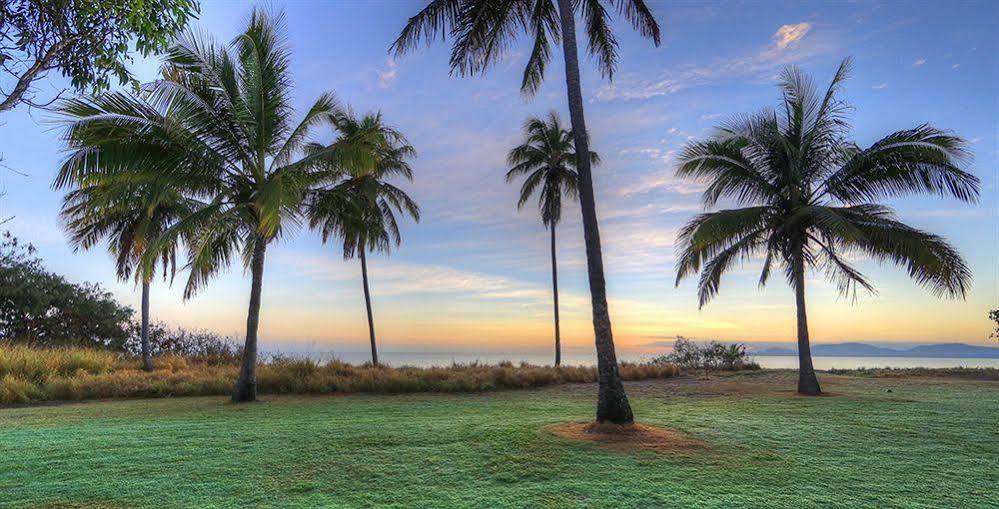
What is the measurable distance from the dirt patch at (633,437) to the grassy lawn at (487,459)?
0.25 m

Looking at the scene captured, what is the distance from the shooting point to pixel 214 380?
15289mm

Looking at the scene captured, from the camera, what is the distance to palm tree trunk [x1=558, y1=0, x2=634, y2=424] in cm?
794

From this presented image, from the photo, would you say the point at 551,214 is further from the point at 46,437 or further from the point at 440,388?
the point at 46,437

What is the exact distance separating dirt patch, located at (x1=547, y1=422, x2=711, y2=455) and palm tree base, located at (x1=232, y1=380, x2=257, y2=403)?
8504 mm

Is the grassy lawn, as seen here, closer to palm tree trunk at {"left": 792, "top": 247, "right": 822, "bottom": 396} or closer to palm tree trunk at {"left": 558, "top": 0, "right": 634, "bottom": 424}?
palm tree trunk at {"left": 558, "top": 0, "right": 634, "bottom": 424}

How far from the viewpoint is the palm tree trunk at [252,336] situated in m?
12.9

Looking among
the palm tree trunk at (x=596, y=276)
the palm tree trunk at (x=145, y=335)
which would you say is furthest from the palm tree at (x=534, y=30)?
the palm tree trunk at (x=145, y=335)

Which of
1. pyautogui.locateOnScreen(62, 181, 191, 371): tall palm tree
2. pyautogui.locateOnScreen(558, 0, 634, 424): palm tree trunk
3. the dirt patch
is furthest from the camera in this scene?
pyautogui.locateOnScreen(62, 181, 191, 371): tall palm tree

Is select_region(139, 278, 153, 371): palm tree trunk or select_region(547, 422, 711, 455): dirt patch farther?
select_region(139, 278, 153, 371): palm tree trunk

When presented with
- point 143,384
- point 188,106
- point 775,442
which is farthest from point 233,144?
point 775,442

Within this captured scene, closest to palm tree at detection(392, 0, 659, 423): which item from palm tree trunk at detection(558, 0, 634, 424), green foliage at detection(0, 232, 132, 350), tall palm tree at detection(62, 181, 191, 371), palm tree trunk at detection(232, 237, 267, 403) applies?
palm tree trunk at detection(558, 0, 634, 424)

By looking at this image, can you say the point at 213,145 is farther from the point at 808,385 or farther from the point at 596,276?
the point at 808,385

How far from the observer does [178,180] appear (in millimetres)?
12305

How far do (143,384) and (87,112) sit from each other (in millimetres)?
7832
